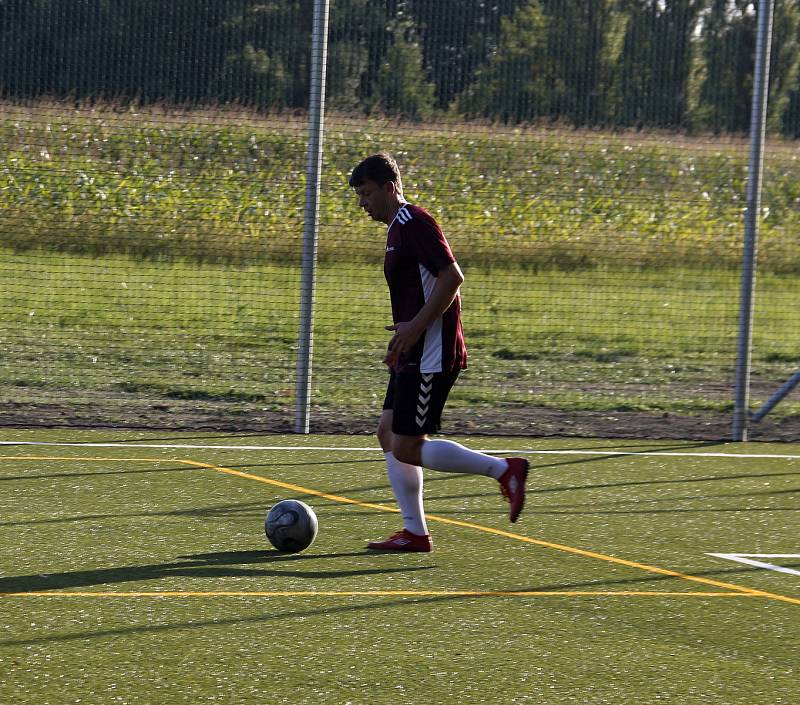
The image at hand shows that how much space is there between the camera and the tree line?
10.8 m

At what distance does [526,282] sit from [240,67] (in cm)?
407

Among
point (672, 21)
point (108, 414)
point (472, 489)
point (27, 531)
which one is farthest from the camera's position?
point (672, 21)

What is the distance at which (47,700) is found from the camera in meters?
4.23

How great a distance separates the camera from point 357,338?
14859mm

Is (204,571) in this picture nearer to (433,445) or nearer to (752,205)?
(433,445)

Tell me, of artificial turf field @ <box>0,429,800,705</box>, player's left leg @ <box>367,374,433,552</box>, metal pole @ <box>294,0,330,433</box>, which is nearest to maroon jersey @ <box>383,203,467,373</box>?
player's left leg @ <box>367,374,433,552</box>

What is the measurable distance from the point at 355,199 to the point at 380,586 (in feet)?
23.8

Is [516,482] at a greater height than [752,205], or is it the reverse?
[752,205]

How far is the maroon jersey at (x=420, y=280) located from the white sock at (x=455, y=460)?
0.36m

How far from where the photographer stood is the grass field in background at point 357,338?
12047 millimetres

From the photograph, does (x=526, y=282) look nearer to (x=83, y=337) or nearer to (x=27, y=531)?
(x=83, y=337)

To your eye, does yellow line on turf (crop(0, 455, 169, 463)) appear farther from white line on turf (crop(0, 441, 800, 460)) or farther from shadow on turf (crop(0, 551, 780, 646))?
shadow on turf (crop(0, 551, 780, 646))

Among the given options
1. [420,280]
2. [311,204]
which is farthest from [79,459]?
[420,280]

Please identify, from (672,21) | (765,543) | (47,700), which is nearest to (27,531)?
(47,700)
